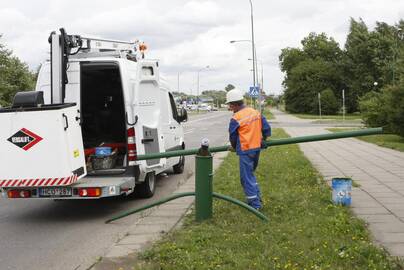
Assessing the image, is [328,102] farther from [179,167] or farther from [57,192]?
[57,192]

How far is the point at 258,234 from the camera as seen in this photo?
6.17m

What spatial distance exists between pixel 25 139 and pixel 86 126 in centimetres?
318

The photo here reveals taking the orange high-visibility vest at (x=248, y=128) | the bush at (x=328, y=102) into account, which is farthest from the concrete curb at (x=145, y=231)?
the bush at (x=328, y=102)

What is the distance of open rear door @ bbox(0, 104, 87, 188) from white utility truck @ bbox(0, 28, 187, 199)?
0.01 m

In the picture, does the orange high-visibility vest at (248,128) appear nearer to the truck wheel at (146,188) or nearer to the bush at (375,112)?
the truck wheel at (146,188)

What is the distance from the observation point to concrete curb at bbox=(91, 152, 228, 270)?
18.7 feet

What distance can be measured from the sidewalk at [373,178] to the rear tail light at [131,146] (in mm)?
3458

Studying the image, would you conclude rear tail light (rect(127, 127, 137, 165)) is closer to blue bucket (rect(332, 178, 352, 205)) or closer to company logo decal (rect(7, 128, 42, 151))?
company logo decal (rect(7, 128, 42, 151))

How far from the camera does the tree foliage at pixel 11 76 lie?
42500 millimetres

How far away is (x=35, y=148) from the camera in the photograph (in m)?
7.32

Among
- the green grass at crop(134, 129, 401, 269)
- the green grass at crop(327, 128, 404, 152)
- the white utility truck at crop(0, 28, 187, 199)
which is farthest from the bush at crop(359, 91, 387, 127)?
the green grass at crop(134, 129, 401, 269)

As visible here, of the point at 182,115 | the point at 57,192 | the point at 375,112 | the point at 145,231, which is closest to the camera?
the point at 145,231

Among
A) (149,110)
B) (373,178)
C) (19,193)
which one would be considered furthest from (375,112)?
(19,193)

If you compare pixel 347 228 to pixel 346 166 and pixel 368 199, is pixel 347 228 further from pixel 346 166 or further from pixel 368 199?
pixel 346 166
